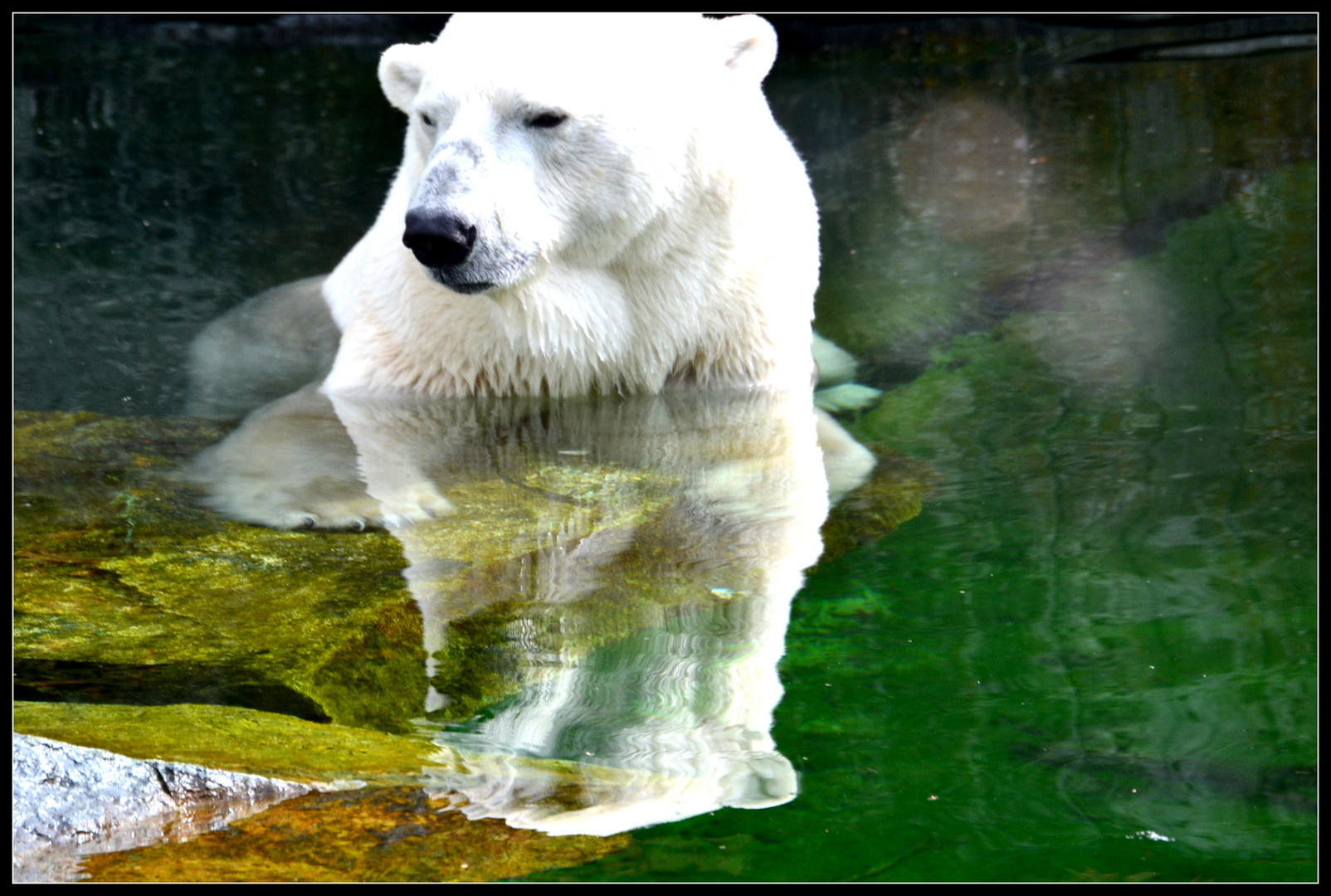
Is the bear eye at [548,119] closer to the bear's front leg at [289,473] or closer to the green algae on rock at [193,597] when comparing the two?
the bear's front leg at [289,473]

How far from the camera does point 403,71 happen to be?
10.8ft

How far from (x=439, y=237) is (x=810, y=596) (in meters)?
1.14

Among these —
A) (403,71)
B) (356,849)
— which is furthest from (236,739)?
(403,71)

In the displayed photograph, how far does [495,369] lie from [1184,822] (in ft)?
7.56

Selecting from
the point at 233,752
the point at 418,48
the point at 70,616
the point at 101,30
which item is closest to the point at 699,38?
the point at 418,48

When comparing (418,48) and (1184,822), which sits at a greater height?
(418,48)

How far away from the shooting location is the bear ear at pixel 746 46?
320 cm

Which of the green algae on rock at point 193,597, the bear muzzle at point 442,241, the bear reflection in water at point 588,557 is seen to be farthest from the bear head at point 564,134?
the green algae on rock at point 193,597

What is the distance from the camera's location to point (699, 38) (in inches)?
125

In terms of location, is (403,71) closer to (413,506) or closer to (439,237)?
(439,237)

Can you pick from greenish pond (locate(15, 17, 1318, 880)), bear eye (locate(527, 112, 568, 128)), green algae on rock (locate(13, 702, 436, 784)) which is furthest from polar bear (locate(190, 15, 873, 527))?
green algae on rock (locate(13, 702, 436, 784))

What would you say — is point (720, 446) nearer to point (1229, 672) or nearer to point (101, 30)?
point (1229, 672)

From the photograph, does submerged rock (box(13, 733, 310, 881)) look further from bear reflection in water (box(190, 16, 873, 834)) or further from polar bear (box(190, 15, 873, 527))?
polar bear (box(190, 15, 873, 527))

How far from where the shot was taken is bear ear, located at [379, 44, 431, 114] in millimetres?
3211
